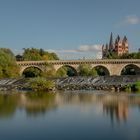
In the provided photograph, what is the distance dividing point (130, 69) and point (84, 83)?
41.1m

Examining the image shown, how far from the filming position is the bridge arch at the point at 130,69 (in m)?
90.5

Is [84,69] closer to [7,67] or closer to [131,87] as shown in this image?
[7,67]

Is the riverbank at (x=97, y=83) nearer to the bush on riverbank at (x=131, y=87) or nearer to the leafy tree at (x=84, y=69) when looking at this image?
the bush on riverbank at (x=131, y=87)

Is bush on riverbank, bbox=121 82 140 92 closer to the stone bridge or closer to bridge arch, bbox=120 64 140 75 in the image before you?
the stone bridge

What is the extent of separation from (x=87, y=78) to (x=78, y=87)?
6.64 metres

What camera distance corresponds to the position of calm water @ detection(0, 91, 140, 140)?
18.6 metres

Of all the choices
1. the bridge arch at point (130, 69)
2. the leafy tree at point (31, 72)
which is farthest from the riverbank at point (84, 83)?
the bridge arch at point (130, 69)

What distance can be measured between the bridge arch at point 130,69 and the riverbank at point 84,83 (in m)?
31.2

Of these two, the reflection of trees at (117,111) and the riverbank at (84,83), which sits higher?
the riverbank at (84,83)

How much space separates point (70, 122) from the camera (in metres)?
22.3

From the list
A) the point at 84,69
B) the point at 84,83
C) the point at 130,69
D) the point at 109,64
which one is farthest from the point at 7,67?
the point at 130,69

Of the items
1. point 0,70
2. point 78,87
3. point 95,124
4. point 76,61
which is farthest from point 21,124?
point 76,61

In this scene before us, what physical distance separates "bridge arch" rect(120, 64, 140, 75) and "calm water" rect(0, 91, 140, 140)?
60.5 metres

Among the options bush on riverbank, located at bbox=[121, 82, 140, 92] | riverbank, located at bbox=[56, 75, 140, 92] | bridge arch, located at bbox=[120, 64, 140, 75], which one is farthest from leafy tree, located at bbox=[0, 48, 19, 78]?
bridge arch, located at bbox=[120, 64, 140, 75]
